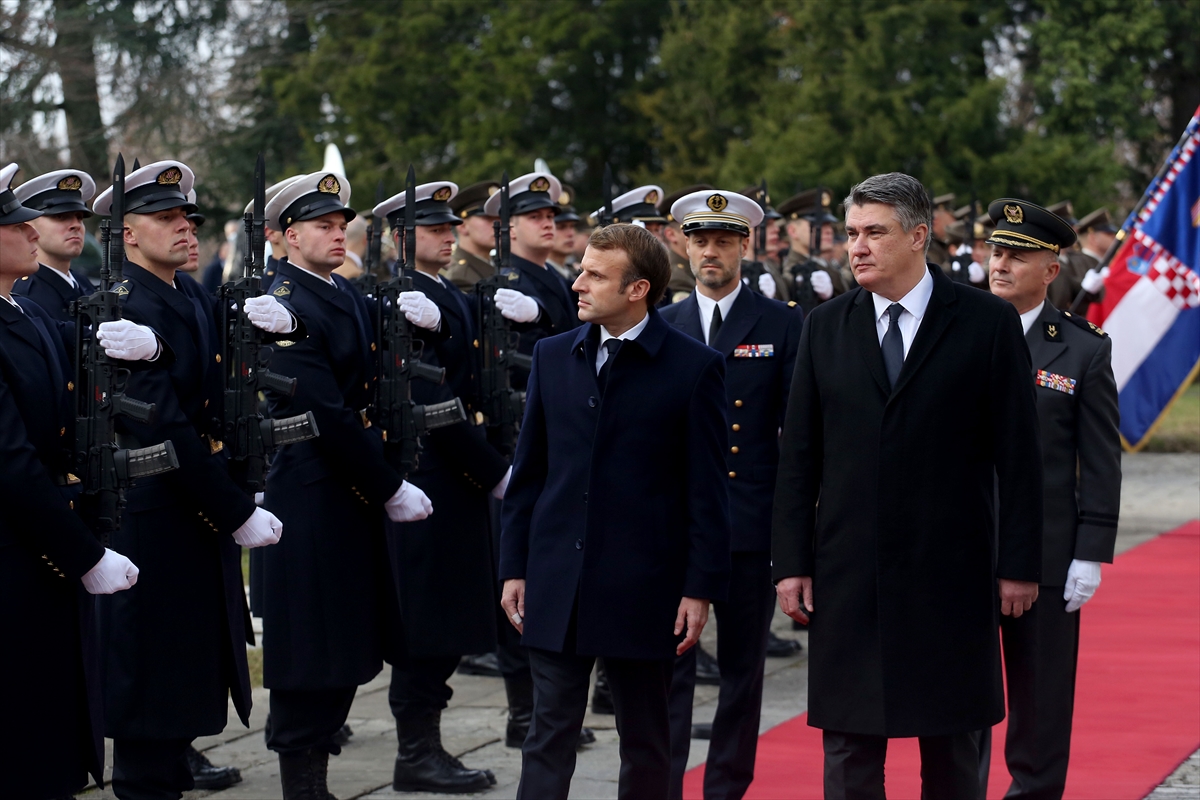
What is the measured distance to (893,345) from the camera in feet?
14.6

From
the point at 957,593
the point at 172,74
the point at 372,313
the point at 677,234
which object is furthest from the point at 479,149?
the point at 957,593

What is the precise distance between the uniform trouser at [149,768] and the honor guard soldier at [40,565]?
17.5 inches

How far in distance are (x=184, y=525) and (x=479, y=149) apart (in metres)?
25.4

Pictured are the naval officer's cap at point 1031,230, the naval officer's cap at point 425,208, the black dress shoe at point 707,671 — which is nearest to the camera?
the naval officer's cap at point 1031,230

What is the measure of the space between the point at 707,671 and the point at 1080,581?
2956 millimetres

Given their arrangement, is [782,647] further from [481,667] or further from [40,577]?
[40,577]

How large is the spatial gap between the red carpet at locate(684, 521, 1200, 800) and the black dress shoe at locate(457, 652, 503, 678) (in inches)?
67.4

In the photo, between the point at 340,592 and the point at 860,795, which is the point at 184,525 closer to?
the point at 340,592

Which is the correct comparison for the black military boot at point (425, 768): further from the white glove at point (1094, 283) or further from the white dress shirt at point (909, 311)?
the white glove at point (1094, 283)

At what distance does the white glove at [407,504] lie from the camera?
19.2ft

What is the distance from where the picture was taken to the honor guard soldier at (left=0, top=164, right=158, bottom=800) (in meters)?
4.50

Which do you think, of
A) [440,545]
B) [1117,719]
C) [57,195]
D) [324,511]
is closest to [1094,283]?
[1117,719]

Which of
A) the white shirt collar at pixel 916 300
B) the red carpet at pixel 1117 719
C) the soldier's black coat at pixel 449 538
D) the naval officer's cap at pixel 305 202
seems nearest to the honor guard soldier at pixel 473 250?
the soldier's black coat at pixel 449 538

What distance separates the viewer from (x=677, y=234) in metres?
8.87
